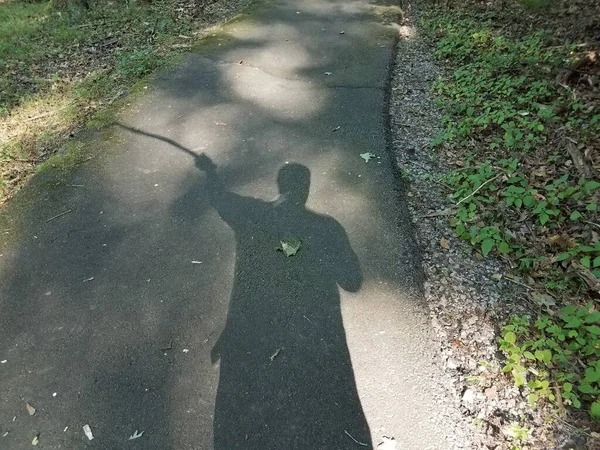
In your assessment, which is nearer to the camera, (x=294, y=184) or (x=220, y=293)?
(x=220, y=293)

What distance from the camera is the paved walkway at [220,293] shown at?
257 centimetres

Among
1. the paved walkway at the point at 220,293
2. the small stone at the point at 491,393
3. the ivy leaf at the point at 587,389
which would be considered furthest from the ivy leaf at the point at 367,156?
the ivy leaf at the point at 587,389

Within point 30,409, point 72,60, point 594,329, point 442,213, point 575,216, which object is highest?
point 575,216

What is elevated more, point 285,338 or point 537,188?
point 537,188

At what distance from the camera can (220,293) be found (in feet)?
10.7

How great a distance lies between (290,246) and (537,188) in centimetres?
242

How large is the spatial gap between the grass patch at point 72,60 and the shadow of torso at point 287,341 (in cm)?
281

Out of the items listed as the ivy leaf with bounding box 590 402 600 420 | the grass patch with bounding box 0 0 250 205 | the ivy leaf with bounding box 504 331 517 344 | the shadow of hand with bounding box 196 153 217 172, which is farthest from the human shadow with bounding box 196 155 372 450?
the grass patch with bounding box 0 0 250 205

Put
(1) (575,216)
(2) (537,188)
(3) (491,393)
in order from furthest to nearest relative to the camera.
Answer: (2) (537,188)
(1) (575,216)
(3) (491,393)

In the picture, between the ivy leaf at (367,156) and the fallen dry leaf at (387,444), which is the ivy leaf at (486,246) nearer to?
the ivy leaf at (367,156)

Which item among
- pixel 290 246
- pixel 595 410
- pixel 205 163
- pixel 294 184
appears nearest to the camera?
pixel 595 410

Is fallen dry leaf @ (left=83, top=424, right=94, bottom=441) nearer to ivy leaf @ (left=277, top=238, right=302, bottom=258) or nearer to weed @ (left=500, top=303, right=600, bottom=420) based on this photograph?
ivy leaf @ (left=277, top=238, right=302, bottom=258)

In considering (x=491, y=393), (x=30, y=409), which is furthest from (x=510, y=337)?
(x=30, y=409)

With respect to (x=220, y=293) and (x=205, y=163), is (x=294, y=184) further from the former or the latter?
(x=220, y=293)
